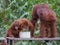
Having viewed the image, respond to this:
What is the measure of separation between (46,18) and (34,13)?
0.50 feet

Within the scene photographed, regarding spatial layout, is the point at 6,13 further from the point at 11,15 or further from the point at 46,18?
the point at 46,18

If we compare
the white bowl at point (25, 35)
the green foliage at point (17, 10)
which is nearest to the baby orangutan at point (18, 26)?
the white bowl at point (25, 35)

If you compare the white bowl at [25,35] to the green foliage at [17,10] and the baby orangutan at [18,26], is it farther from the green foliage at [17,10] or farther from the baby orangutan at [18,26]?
the green foliage at [17,10]

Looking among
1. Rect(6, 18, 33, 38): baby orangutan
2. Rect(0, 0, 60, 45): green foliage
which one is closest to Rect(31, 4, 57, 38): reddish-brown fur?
Rect(6, 18, 33, 38): baby orangutan

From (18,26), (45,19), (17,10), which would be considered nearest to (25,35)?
(18,26)

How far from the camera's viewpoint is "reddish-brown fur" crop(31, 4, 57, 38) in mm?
2496

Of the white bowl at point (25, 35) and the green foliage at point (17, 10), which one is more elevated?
the green foliage at point (17, 10)

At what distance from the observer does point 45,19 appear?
8.21 ft

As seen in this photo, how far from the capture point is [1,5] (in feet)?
12.9

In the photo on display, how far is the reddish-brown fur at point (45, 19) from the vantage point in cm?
250

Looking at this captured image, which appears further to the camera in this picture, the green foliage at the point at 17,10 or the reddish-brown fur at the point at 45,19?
the green foliage at the point at 17,10

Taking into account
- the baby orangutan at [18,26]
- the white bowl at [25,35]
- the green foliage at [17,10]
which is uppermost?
the green foliage at [17,10]

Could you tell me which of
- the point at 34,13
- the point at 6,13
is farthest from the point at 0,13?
the point at 34,13

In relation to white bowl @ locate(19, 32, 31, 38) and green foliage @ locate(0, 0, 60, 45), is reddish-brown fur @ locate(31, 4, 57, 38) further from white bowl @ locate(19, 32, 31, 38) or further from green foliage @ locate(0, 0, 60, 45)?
green foliage @ locate(0, 0, 60, 45)
